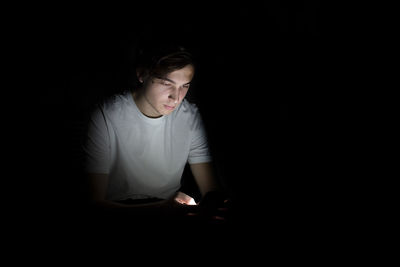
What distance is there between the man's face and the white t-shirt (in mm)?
165

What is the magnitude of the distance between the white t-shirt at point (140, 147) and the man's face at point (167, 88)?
16 cm

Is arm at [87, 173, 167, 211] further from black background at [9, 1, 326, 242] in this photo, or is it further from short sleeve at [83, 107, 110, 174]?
black background at [9, 1, 326, 242]

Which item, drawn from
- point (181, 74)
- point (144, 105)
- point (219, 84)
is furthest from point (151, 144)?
point (219, 84)

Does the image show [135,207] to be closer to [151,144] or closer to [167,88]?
[151,144]

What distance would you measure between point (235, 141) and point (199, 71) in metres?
0.50

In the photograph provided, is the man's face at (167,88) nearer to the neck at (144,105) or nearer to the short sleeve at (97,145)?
the neck at (144,105)

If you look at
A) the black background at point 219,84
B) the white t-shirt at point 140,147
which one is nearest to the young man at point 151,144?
the white t-shirt at point 140,147

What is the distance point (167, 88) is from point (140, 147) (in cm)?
41

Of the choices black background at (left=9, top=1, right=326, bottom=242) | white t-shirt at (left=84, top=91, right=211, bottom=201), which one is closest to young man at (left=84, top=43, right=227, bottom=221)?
white t-shirt at (left=84, top=91, right=211, bottom=201)

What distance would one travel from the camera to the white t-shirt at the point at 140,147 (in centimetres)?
154

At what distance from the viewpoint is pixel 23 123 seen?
1706mm

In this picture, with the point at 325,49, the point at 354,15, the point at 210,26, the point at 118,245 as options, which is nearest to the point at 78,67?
the point at 210,26

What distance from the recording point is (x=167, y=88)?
149 cm

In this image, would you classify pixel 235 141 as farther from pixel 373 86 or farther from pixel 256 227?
pixel 373 86
